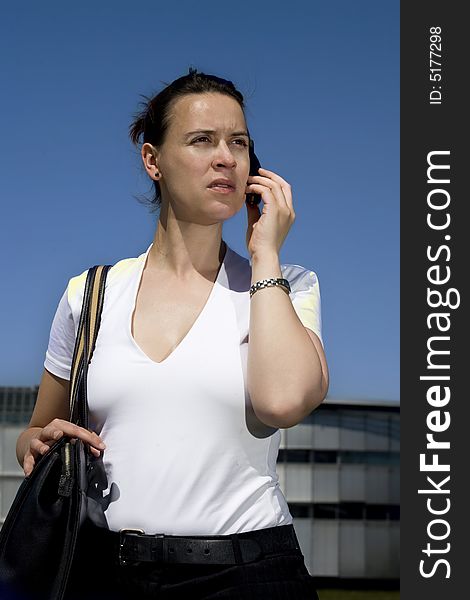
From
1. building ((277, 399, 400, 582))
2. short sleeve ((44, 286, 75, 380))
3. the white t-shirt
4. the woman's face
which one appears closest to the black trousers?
the white t-shirt

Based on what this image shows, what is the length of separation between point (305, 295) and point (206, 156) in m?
0.59

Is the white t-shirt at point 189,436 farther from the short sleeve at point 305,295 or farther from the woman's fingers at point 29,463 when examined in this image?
the woman's fingers at point 29,463

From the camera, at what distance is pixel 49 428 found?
11.1 feet

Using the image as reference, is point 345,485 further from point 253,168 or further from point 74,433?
point 74,433

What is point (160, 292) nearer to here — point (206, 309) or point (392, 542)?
point (206, 309)

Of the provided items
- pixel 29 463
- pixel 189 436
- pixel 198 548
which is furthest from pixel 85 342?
pixel 198 548

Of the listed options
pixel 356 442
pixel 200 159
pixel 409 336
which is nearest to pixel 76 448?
pixel 200 159

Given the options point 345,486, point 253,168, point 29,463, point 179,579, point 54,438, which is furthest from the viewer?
point 345,486

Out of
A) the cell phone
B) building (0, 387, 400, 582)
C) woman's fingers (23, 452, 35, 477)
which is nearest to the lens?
woman's fingers (23, 452, 35, 477)

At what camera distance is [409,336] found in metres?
6.03

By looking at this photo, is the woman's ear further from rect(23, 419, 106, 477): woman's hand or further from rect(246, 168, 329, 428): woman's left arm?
rect(23, 419, 106, 477): woman's hand

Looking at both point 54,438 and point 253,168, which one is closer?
point 54,438

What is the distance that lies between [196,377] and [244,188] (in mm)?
742

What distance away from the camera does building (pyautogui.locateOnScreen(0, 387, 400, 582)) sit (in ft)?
189
